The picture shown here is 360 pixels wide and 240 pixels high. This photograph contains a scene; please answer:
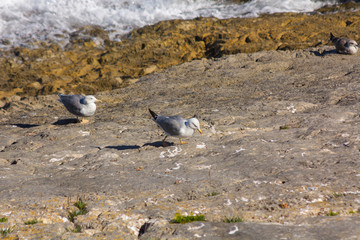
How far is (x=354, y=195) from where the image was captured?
5027 mm

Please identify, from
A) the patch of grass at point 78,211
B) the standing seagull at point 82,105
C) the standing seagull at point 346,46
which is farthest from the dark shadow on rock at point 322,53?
the patch of grass at point 78,211

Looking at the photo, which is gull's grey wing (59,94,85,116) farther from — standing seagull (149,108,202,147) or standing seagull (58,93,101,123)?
standing seagull (149,108,202,147)

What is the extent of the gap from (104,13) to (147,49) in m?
5.88

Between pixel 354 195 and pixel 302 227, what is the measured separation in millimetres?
1174

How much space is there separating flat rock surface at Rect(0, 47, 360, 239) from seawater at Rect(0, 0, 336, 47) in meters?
7.53

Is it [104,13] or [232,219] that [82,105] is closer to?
[232,219]

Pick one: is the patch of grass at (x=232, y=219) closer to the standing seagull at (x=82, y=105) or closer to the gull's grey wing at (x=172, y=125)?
the gull's grey wing at (x=172, y=125)

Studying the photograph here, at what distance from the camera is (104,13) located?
21.0 meters

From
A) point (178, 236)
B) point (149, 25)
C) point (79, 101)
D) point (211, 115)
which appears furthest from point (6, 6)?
point (178, 236)

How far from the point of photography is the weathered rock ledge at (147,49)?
14.4 meters

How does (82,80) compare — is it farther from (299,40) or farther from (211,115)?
(299,40)

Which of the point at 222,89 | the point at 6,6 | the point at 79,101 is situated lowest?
the point at 222,89

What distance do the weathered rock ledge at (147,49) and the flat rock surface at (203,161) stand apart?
228cm

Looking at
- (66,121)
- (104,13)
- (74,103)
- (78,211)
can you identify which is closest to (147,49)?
(104,13)
